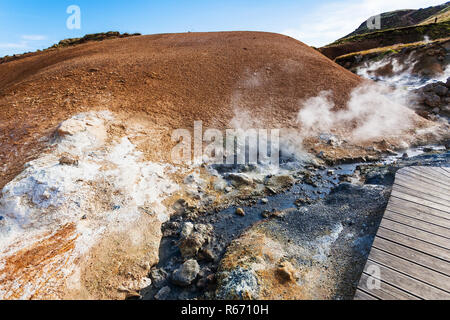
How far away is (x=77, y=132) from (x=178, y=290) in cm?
490

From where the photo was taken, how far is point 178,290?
12.6ft

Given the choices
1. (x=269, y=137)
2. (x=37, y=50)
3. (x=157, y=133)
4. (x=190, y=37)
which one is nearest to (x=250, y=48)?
(x=190, y=37)

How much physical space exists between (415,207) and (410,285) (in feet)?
5.40

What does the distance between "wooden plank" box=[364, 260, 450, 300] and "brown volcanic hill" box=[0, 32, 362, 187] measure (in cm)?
612

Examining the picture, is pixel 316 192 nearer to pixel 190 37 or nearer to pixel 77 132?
pixel 77 132

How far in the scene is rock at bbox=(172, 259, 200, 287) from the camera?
12.7ft

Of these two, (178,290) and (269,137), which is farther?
(269,137)

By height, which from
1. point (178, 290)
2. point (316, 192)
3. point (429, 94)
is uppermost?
point (429, 94)

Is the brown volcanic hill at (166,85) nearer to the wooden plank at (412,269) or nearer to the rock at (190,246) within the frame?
the rock at (190,246)

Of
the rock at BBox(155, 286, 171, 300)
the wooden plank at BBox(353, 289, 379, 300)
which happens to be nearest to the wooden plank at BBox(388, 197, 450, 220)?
the wooden plank at BBox(353, 289, 379, 300)

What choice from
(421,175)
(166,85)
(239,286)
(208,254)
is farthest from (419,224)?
(166,85)
